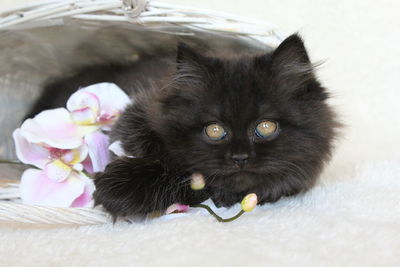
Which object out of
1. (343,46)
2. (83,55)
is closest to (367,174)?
(343,46)

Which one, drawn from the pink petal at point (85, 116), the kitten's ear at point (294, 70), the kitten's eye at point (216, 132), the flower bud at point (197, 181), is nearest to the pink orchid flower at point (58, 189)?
the pink petal at point (85, 116)

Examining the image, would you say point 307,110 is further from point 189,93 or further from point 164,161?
point 164,161

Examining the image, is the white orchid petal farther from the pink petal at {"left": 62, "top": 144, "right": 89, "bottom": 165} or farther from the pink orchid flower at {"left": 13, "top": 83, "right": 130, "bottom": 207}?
the pink petal at {"left": 62, "top": 144, "right": 89, "bottom": 165}

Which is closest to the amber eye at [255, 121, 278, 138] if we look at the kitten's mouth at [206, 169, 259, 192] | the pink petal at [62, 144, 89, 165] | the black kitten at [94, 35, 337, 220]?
the black kitten at [94, 35, 337, 220]

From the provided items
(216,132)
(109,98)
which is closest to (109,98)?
(109,98)

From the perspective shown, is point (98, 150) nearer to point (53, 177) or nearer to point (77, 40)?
point (53, 177)

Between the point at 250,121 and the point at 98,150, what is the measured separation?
70cm

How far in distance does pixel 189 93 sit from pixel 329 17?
1.44m

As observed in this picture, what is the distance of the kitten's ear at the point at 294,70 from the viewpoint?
1431 millimetres

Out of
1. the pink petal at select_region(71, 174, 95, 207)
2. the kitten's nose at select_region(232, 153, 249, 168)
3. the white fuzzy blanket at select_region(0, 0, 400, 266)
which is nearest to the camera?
the white fuzzy blanket at select_region(0, 0, 400, 266)

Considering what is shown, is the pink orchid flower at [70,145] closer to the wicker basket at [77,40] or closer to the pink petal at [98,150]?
the pink petal at [98,150]

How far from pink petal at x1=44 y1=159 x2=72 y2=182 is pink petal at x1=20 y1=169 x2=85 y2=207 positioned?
13mm

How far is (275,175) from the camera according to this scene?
1.47 m

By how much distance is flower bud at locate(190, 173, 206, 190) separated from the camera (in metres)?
1.46
